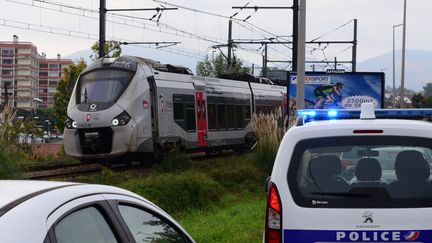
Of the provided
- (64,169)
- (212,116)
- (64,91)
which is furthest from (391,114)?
(64,91)

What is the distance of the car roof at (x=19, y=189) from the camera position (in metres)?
2.99

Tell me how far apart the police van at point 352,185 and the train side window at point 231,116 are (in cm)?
2057

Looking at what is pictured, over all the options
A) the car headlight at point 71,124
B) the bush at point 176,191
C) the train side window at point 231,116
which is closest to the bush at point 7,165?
the bush at point 176,191

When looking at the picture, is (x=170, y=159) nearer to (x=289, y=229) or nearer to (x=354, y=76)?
(x=354, y=76)

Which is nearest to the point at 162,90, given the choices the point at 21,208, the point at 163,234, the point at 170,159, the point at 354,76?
the point at 170,159

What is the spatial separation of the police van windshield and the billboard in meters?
14.7

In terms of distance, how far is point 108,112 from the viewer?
746 inches

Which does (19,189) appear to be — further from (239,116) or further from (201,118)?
(239,116)

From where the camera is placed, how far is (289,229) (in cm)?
543

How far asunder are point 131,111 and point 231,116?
324 inches

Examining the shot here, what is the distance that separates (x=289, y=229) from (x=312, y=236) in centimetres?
19

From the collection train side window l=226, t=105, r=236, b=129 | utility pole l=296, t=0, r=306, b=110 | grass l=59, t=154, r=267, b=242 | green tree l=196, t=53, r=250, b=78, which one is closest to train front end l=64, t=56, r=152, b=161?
grass l=59, t=154, r=267, b=242

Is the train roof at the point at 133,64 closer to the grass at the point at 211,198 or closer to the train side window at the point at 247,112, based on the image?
the grass at the point at 211,198

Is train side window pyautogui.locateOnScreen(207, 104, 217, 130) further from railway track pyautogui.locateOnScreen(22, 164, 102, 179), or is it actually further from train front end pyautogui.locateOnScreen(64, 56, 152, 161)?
train front end pyautogui.locateOnScreen(64, 56, 152, 161)
